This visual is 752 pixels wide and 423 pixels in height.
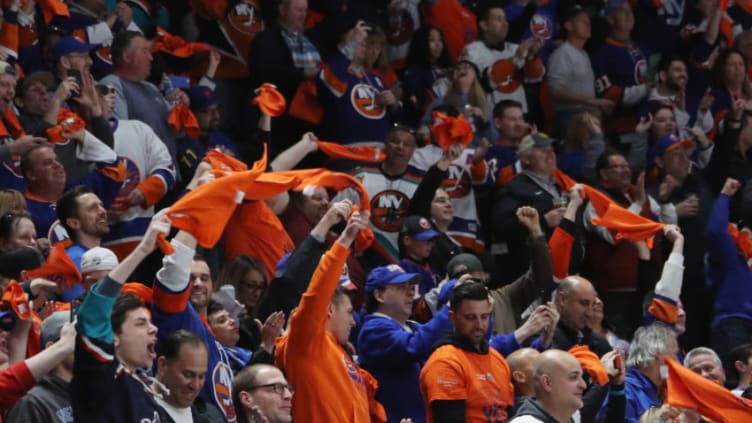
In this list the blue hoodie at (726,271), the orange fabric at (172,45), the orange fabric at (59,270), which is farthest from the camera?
the orange fabric at (172,45)

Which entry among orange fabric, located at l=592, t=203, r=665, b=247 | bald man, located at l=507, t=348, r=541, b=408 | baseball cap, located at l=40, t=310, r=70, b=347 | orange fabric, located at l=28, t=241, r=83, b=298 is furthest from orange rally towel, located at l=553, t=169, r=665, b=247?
baseball cap, located at l=40, t=310, r=70, b=347

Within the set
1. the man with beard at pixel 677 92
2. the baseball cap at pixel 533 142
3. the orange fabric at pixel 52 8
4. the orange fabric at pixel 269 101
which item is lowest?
the man with beard at pixel 677 92

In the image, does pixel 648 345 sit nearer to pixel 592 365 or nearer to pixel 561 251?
pixel 592 365

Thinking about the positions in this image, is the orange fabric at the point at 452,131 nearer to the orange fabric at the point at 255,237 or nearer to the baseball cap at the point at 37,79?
the orange fabric at the point at 255,237

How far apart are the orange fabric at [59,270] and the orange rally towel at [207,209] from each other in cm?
80

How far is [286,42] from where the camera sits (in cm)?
1123

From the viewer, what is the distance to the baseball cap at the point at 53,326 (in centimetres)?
610

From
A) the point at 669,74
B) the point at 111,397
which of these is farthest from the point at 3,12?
the point at 669,74

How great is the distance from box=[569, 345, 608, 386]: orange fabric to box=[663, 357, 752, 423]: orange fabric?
0.32 meters

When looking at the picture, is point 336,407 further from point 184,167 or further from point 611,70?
point 611,70

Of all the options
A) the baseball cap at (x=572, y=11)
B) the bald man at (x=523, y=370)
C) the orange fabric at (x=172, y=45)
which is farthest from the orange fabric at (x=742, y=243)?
the orange fabric at (x=172, y=45)

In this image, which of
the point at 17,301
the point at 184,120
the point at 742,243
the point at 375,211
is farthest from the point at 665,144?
the point at 17,301

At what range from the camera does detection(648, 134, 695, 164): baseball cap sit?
1205 cm

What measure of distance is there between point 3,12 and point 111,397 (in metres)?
4.63
